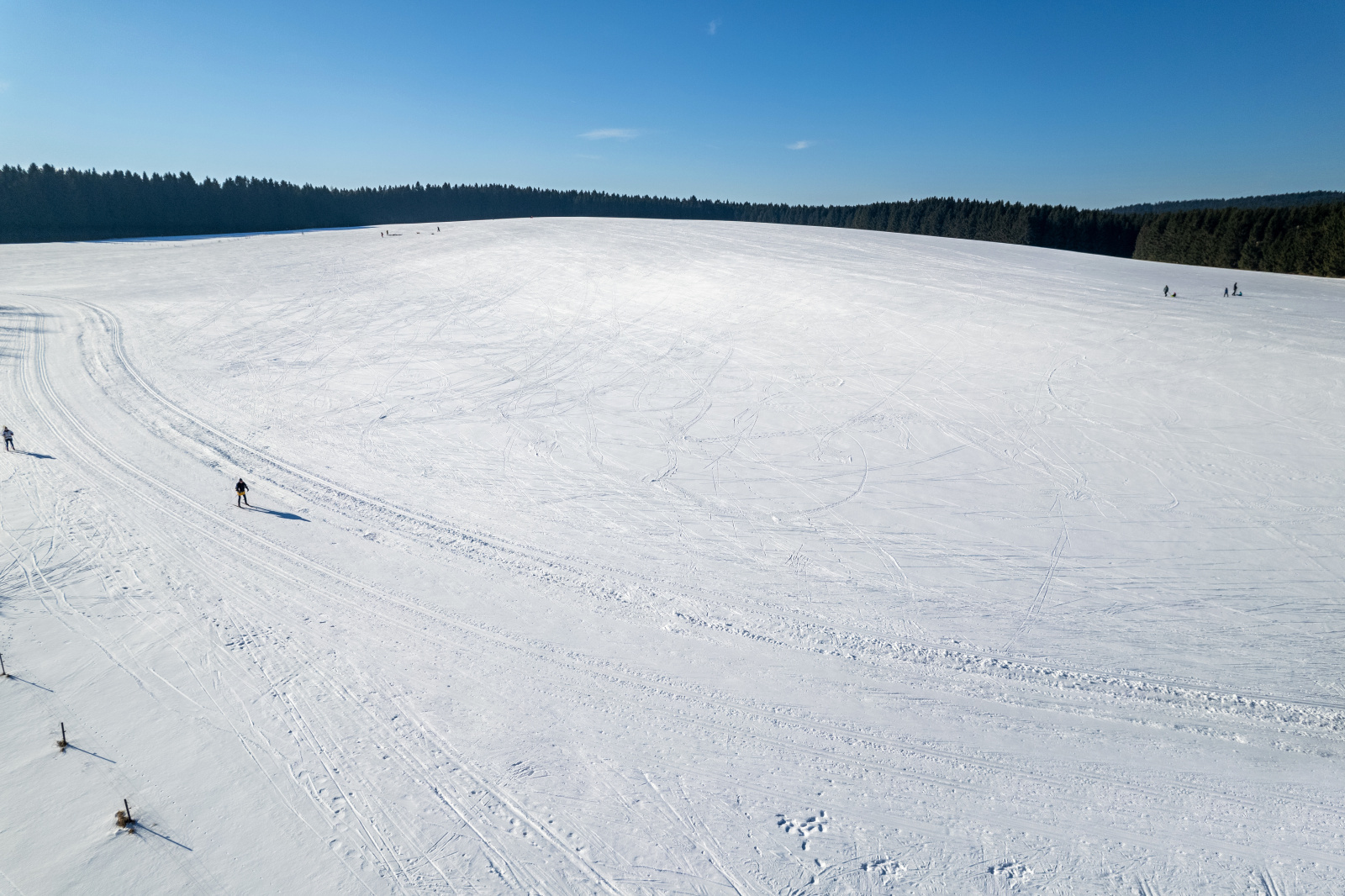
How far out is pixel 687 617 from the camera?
978 centimetres

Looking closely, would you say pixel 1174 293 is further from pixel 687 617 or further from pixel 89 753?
pixel 89 753

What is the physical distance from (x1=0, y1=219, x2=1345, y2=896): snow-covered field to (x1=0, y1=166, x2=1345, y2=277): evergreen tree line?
30.7 meters

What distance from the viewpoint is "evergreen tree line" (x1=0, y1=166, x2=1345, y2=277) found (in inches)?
1772

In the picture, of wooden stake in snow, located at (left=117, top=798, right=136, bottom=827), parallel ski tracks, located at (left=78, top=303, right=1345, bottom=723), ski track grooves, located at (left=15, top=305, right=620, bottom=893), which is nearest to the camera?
ski track grooves, located at (left=15, top=305, right=620, bottom=893)

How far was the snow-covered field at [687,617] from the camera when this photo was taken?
20.0 feet

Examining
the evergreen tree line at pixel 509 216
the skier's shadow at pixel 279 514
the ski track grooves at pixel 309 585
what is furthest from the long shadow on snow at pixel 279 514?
the evergreen tree line at pixel 509 216

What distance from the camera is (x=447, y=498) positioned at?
13.6 m

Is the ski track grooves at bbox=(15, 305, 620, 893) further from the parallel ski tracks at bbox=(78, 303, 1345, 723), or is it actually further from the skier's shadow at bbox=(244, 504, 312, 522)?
the parallel ski tracks at bbox=(78, 303, 1345, 723)

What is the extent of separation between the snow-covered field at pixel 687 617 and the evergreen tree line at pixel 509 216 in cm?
3068

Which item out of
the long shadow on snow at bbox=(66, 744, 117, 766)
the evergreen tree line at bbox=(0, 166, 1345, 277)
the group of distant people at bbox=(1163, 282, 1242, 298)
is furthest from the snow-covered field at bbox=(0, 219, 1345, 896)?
the evergreen tree line at bbox=(0, 166, 1345, 277)

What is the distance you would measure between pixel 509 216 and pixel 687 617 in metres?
101

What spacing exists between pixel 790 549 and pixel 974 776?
5.26 metres

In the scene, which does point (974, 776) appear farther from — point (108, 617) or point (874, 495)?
point (108, 617)

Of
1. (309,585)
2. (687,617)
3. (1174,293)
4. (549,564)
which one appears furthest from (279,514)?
(1174,293)
